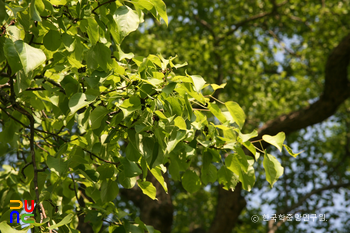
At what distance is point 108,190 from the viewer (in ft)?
5.39

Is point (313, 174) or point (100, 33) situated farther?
point (313, 174)

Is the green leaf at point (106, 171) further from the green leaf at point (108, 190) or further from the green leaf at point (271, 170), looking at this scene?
the green leaf at point (271, 170)

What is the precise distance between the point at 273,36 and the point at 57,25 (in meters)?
5.82

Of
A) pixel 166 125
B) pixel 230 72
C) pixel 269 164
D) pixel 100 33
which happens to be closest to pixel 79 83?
pixel 100 33

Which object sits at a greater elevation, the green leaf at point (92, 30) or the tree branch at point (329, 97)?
the tree branch at point (329, 97)

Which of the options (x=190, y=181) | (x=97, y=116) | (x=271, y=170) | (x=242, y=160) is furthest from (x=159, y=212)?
(x=97, y=116)

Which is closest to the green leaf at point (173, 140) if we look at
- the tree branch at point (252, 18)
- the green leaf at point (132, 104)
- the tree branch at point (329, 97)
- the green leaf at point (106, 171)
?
the green leaf at point (132, 104)

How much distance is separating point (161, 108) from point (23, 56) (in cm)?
51

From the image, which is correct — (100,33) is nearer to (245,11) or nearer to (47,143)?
(47,143)

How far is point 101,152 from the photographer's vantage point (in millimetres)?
1499

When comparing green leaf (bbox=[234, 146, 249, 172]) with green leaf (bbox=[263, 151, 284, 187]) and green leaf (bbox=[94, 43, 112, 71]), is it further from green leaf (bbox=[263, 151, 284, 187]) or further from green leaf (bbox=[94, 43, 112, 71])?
green leaf (bbox=[94, 43, 112, 71])

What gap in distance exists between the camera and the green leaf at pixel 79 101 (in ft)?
3.92

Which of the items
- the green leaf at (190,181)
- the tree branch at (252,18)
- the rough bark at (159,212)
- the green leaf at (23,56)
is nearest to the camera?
the green leaf at (23,56)

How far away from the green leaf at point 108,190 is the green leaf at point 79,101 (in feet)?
1.77
